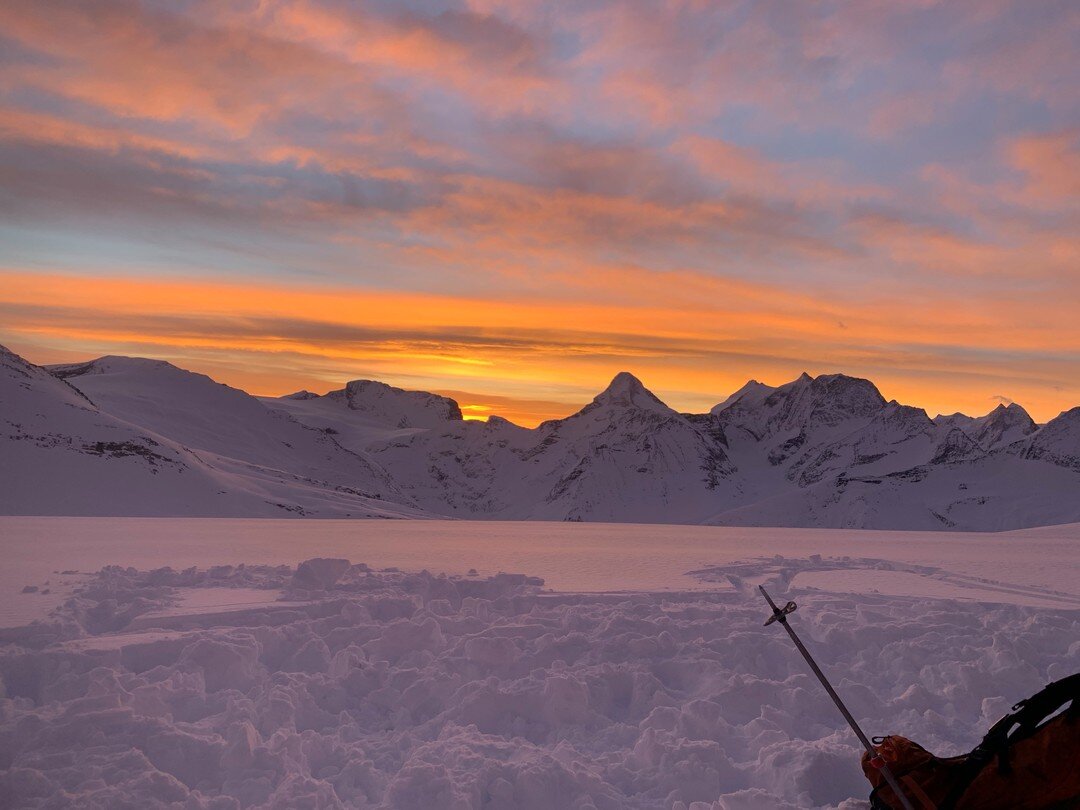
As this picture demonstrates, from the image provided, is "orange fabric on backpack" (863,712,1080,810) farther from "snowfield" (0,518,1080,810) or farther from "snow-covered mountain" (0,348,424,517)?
"snow-covered mountain" (0,348,424,517)

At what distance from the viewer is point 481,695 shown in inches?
299

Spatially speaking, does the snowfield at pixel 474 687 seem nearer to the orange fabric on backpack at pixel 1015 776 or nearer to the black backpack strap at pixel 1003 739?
the orange fabric on backpack at pixel 1015 776

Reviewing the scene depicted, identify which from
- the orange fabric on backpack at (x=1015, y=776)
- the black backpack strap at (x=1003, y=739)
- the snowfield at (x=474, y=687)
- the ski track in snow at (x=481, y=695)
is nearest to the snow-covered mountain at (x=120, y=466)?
the snowfield at (x=474, y=687)

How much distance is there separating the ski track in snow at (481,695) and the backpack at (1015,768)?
1114mm

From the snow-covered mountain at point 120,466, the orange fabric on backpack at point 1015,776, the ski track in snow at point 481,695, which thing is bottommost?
Answer: the snow-covered mountain at point 120,466

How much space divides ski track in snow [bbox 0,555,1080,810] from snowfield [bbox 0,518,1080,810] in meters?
0.02

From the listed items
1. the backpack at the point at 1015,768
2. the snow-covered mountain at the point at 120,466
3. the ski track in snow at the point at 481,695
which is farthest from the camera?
the snow-covered mountain at the point at 120,466

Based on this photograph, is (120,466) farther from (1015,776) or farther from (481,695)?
(1015,776)

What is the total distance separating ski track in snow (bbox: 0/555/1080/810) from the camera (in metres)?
6.04

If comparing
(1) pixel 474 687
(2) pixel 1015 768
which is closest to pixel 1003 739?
(2) pixel 1015 768

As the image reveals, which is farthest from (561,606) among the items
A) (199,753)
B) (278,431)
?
(278,431)

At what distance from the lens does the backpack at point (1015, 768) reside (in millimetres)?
4133

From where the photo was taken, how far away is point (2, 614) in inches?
372

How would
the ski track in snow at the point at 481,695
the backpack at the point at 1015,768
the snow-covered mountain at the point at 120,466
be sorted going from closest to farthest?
the backpack at the point at 1015,768
the ski track in snow at the point at 481,695
the snow-covered mountain at the point at 120,466
